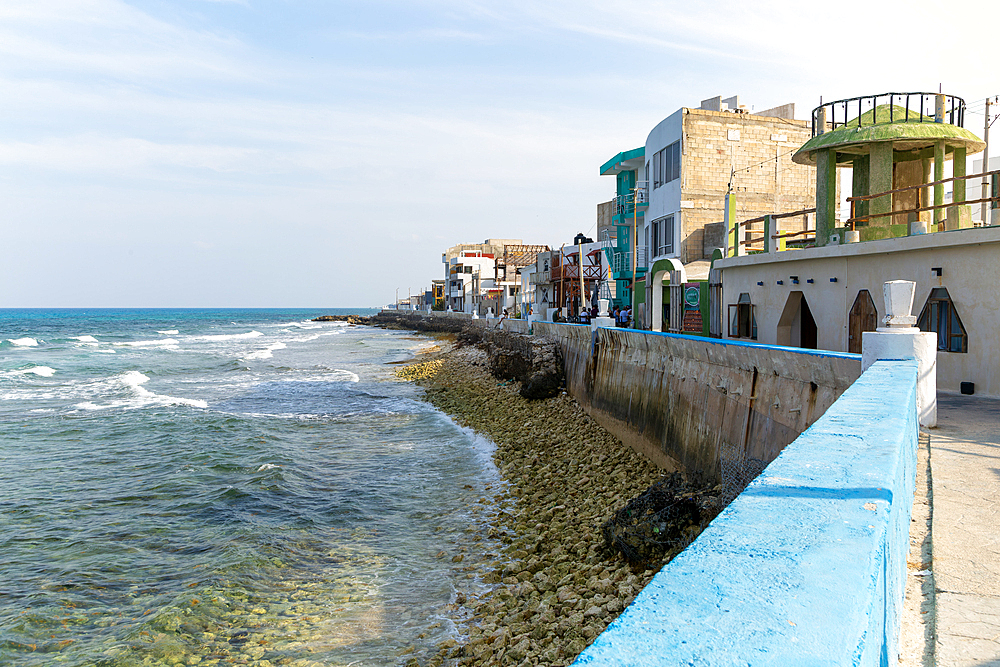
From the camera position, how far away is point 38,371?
132 ft

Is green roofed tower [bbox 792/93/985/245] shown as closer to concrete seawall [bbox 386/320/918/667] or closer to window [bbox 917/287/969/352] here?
window [bbox 917/287/969/352]

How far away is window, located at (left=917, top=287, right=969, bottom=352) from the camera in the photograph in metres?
11.2

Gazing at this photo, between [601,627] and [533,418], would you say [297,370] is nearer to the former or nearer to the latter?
[533,418]

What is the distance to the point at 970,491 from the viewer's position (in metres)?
4.98

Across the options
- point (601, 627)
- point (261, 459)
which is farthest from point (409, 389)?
point (601, 627)

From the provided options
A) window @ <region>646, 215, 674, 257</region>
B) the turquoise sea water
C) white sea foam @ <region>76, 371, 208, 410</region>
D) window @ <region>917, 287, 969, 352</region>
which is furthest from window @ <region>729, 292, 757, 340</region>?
white sea foam @ <region>76, 371, 208, 410</region>

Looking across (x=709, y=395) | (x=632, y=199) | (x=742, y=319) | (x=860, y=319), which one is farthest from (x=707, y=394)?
(x=632, y=199)

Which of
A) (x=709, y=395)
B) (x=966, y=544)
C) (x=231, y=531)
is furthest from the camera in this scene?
(x=709, y=395)

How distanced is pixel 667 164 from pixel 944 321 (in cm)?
2203

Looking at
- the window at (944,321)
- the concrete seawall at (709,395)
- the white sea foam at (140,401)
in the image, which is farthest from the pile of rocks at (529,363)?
the window at (944,321)

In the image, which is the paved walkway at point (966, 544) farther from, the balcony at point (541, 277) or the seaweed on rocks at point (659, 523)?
the balcony at point (541, 277)

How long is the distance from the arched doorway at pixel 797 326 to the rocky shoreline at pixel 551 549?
192 inches

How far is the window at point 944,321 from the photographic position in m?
A: 11.2

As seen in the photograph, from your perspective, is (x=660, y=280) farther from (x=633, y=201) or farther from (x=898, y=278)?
(x=633, y=201)
